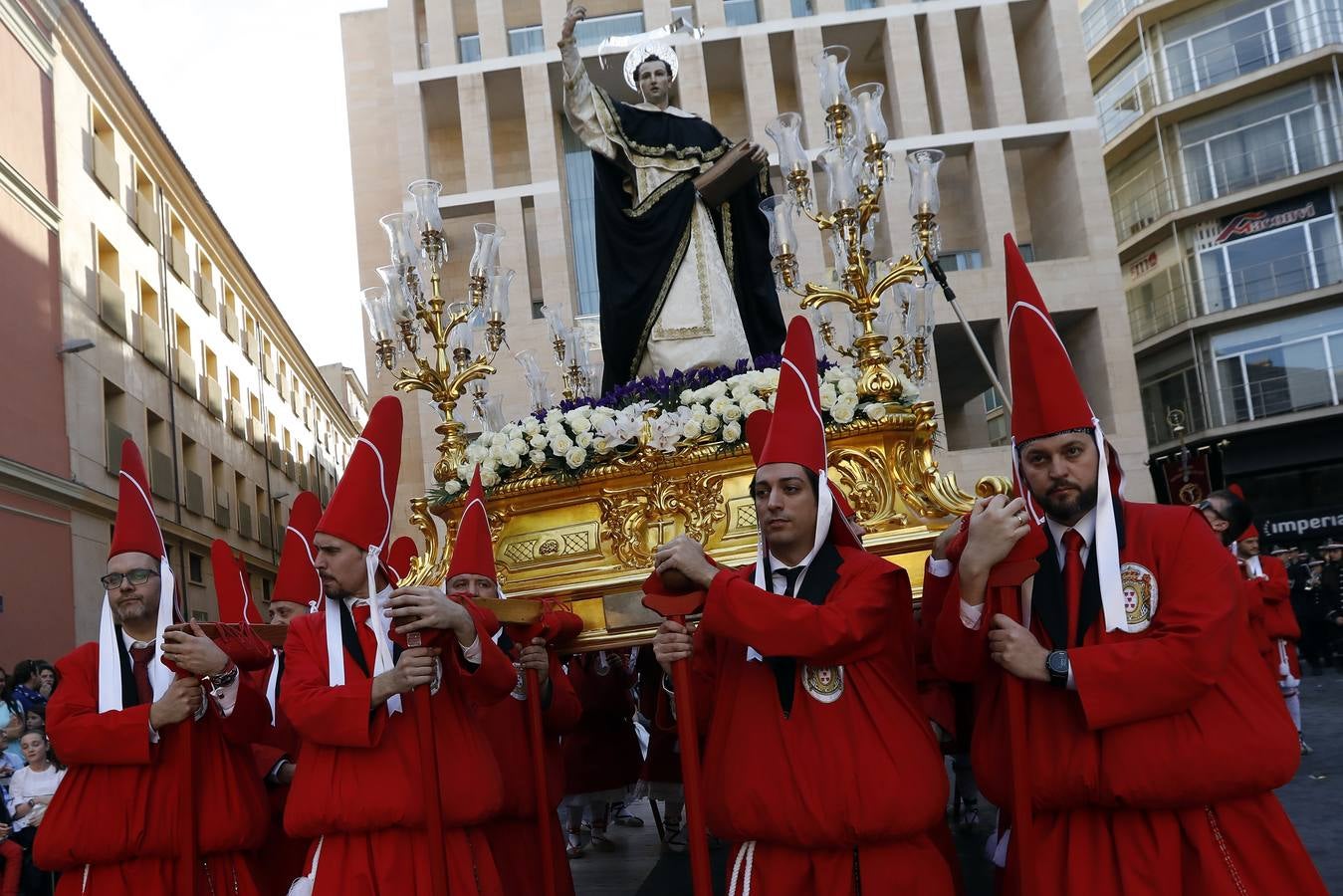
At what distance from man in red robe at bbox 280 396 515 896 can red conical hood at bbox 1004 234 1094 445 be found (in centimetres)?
180

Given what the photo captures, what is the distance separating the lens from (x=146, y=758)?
3838 mm

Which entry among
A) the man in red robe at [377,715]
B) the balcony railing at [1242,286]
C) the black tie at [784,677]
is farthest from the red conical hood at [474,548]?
the balcony railing at [1242,286]

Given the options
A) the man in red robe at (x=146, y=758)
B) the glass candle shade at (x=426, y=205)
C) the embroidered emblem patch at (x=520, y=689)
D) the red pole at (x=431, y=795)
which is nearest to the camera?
the red pole at (x=431, y=795)

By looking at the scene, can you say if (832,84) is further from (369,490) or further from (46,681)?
(46,681)

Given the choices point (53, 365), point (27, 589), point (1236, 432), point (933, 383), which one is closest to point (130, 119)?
point (53, 365)

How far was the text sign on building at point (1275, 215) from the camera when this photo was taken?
1042 inches

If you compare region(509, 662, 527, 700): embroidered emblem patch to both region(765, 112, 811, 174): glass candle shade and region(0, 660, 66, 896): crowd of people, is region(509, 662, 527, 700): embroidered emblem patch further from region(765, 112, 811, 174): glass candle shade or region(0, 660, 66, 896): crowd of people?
region(765, 112, 811, 174): glass candle shade

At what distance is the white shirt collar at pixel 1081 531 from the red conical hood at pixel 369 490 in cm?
206

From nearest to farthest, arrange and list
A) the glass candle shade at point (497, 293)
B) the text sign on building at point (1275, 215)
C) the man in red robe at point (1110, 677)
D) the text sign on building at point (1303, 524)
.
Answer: the man in red robe at point (1110, 677) → the glass candle shade at point (497, 293) → the text sign on building at point (1303, 524) → the text sign on building at point (1275, 215)

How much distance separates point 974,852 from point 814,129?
64.1 ft

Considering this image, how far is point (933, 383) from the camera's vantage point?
21.8 meters

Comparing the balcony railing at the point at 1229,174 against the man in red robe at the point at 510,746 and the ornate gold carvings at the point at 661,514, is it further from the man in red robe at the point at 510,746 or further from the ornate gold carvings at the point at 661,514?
the man in red robe at the point at 510,746

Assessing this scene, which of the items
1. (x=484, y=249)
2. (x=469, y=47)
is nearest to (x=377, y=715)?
(x=484, y=249)

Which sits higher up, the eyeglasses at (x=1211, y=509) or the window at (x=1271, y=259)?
the window at (x=1271, y=259)
